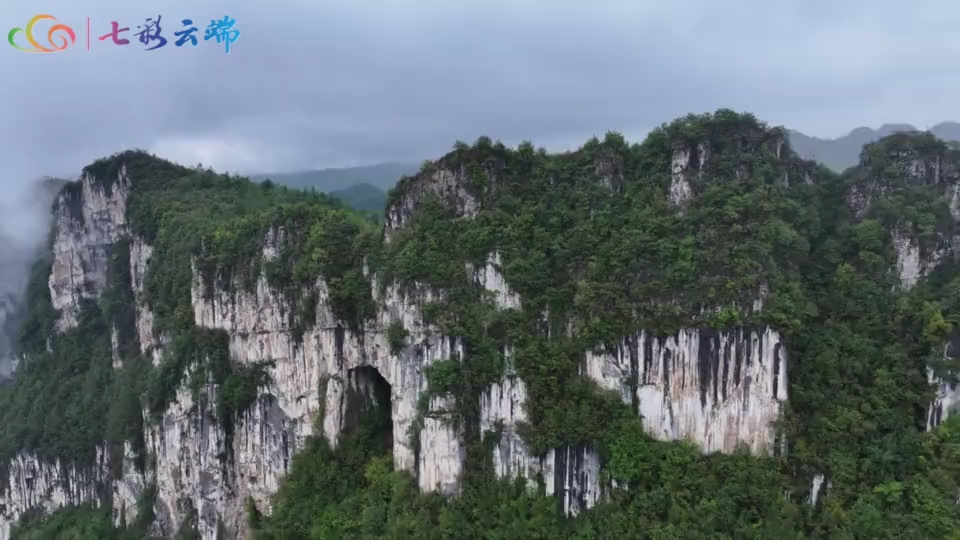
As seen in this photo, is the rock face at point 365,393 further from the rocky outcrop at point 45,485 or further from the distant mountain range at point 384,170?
the distant mountain range at point 384,170

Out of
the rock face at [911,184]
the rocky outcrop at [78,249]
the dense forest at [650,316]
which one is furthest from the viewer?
the rocky outcrop at [78,249]

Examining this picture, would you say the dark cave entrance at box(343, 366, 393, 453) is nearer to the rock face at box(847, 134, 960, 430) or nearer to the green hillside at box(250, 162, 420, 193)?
the rock face at box(847, 134, 960, 430)

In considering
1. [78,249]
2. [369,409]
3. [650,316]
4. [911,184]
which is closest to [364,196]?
[78,249]

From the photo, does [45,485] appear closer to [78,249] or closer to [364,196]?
[78,249]

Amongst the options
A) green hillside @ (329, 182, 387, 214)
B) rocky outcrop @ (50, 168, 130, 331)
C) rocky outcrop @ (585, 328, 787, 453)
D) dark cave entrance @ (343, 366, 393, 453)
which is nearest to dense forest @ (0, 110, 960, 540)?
dark cave entrance @ (343, 366, 393, 453)

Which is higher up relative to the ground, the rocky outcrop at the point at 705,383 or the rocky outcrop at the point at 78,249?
the rocky outcrop at the point at 78,249

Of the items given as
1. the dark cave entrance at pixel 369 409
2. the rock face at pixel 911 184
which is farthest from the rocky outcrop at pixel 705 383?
the dark cave entrance at pixel 369 409
